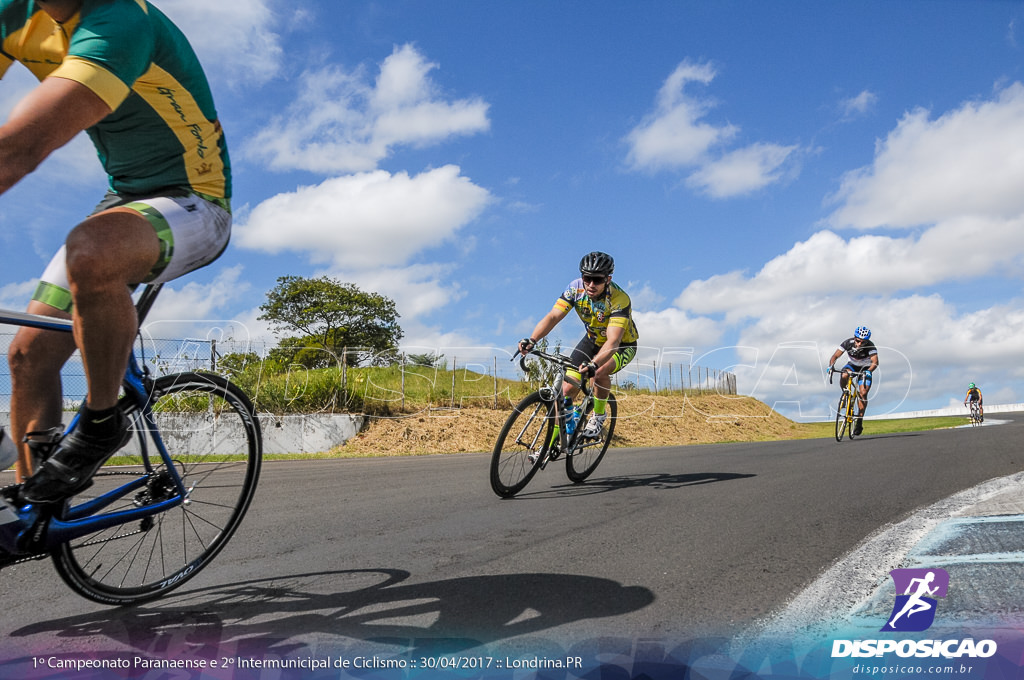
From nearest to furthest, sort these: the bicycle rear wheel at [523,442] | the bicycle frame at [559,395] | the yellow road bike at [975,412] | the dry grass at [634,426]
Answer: the bicycle rear wheel at [523,442] → the bicycle frame at [559,395] → the dry grass at [634,426] → the yellow road bike at [975,412]

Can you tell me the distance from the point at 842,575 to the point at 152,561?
10.4 feet

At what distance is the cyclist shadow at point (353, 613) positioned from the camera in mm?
2258

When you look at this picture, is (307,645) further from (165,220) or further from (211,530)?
(165,220)

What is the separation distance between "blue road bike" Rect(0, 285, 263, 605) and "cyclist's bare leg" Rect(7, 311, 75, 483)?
0.07 meters

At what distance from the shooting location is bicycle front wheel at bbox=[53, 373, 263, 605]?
2.73m

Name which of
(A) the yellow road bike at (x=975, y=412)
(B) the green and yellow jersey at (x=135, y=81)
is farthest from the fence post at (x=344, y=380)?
(A) the yellow road bike at (x=975, y=412)

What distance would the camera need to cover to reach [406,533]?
402 cm

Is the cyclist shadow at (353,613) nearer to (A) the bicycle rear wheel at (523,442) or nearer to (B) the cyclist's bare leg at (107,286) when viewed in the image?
(B) the cyclist's bare leg at (107,286)

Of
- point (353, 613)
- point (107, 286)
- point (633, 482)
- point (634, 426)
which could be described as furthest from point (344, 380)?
point (107, 286)

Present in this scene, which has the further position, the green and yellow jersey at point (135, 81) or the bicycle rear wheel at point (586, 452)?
the bicycle rear wheel at point (586, 452)

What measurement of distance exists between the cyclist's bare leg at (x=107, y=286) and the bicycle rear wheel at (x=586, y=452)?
4875 mm

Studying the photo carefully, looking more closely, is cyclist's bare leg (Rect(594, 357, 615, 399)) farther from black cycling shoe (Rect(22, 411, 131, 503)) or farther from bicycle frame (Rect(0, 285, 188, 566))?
black cycling shoe (Rect(22, 411, 131, 503))

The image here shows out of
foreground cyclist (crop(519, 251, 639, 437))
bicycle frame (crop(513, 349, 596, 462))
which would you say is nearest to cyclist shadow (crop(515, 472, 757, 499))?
bicycle frame (crop(513, 349, 596, 462))

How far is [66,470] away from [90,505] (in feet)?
1.26
